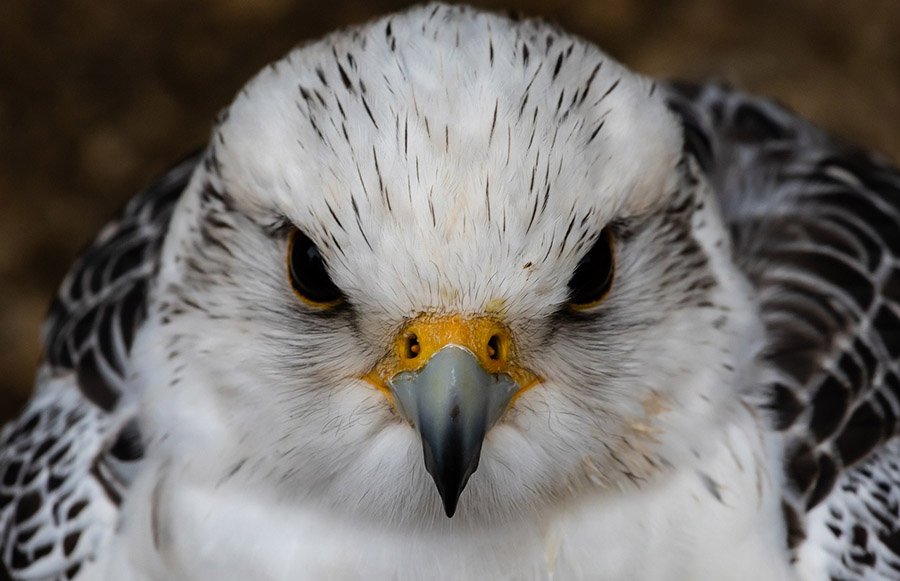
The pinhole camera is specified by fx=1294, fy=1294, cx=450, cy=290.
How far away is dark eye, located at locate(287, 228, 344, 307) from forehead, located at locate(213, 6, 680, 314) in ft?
0.20

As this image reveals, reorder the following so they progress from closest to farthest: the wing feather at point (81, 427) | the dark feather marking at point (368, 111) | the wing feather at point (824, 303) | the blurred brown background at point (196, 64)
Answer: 1. the dark feather marking at point (368, 111)
2. the wing feather at point (824, 303)
3. the wing feather at point (81, 427)
4. the blurred brown background at point (196, 64)

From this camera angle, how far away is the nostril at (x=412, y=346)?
2.67m

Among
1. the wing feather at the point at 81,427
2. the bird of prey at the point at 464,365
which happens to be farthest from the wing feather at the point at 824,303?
the wing feather at the point at 81,427

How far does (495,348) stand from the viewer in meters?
2.69

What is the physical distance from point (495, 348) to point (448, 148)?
0.43 m

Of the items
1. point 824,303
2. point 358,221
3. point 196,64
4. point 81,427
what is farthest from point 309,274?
point 196,64

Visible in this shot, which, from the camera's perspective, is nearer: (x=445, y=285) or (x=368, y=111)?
(x=445, y=285)

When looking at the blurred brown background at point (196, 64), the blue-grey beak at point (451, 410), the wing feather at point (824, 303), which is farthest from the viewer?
the blurred brown background at point (196, 64)

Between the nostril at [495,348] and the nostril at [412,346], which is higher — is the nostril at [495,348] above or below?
below

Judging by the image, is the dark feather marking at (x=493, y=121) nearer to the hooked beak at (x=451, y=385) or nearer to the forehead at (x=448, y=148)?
the forehead at (x=448, y=148)

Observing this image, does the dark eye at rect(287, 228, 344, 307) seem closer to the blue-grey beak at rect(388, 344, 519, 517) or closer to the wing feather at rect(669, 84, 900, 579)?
the blue-grey beak at rect(388, 344, 519, 517)

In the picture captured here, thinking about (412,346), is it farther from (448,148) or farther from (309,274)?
(448,148)

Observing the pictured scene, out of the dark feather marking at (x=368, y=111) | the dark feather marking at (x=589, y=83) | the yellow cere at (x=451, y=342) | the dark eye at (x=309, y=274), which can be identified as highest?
the dark feather marking at (x=368, y=111)

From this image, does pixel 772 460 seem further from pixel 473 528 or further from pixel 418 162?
pixel 418 162
